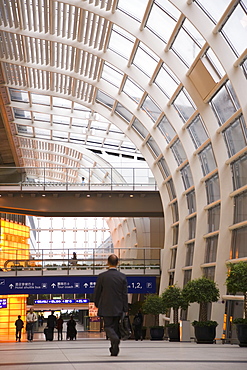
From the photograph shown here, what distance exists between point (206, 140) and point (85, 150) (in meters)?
21.0

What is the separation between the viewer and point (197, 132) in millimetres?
28703

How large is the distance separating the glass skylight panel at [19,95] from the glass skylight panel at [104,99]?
5140mm

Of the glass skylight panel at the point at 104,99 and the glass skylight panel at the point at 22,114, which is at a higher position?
the glass skylight panel at the point at 22,114

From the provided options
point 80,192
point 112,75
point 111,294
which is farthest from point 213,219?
point 111,294

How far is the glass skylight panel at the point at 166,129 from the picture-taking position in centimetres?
3184

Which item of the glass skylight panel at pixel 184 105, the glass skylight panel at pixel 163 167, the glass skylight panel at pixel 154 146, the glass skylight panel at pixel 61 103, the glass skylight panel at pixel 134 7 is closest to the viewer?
the glass skylight panel at pixel 134 7

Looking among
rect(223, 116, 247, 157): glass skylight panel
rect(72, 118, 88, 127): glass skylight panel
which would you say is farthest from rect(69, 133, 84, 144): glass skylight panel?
rect(223, 116, 247, 157): glass skylight panel

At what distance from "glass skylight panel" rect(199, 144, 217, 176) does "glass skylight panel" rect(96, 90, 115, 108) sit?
25.3ft

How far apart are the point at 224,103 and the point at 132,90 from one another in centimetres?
877

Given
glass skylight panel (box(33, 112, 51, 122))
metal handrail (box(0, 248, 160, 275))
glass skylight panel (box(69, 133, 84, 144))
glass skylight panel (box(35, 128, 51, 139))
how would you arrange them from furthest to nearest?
glass skylight panel (box(69, 133, 84, 144)) → glass skylight panel (box(35, 128, 51, 139)) → glass skylight panel (box(33, 112, 51, 122)) → metal handrail (box(0, 248, 160, 275))

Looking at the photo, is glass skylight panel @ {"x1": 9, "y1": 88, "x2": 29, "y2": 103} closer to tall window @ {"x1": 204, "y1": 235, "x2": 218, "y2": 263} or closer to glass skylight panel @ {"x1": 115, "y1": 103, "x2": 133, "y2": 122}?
glass skylight panel @ {"x1": 115, "y1": 103, "x2": 133, "y2": 122}

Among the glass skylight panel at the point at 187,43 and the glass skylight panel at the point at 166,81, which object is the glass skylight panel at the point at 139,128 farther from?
the glass skylight panel at the point at 187,43

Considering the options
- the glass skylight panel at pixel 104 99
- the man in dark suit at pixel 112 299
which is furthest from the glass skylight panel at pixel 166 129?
the man in dark suit at pixel 112 299

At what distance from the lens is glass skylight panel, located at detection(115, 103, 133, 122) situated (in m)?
34.6
